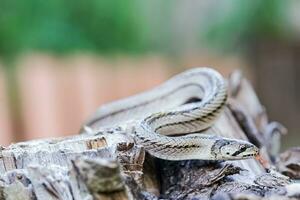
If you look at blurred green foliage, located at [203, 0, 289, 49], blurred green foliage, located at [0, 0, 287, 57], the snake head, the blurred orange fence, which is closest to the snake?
the snake head

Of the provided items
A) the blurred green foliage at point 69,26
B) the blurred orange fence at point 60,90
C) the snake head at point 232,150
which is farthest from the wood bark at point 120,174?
the blurred orange fence at point 60,90

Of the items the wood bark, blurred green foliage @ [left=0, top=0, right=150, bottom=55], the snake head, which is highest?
blurred green foliage @ [left=0, top=0, right=150, bottom=55]

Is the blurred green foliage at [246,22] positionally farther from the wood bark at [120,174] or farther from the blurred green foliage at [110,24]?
the wood bark at [120,174]

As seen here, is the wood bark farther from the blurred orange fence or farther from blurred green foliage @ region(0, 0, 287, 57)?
the blurred orange fence

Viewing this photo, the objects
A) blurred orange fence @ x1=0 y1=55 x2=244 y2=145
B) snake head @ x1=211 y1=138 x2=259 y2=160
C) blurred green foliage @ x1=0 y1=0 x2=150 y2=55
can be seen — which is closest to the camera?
snake head @ x1=211 y1=138 x2=259 y2=160

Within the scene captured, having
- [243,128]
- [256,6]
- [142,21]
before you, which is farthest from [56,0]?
[243,128]
